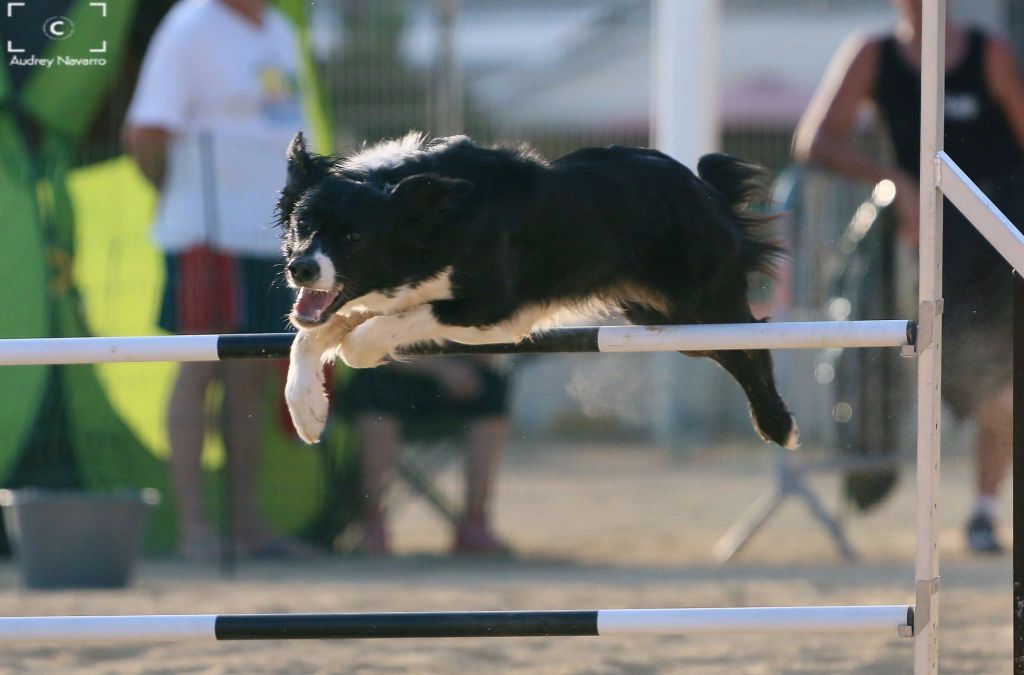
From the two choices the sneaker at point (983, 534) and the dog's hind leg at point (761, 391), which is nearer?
the dog's hind leg at point (761, 391)

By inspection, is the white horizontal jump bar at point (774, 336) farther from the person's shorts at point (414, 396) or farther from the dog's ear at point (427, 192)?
the person's shorts at point (414, 396)

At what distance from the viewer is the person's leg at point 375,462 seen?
6281mm

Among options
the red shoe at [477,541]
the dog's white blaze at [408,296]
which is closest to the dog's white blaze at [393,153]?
the dog's white blaze at [408,296]

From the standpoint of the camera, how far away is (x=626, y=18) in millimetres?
15695

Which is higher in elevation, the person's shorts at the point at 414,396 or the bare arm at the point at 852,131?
the bare arm at the point at 852,131

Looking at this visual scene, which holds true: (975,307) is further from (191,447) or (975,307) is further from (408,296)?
Result: (191,447)

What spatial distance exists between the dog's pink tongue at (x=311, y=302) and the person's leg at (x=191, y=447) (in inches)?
103

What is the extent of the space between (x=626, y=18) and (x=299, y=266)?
43.5 ft

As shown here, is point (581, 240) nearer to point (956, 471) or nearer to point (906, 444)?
point (906, 444)

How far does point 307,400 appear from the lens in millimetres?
3182

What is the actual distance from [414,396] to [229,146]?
1.33 metres

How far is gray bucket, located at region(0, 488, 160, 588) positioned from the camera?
5371 mm

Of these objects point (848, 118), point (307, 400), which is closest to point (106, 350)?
point (307, 400)

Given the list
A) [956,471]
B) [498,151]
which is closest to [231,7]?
[498,151]
